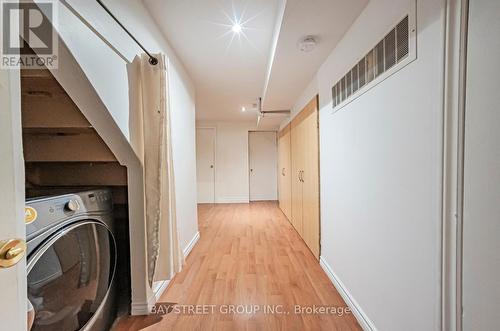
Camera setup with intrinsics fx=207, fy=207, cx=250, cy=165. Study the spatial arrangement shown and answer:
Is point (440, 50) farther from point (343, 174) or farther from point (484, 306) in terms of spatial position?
point (343, 174)

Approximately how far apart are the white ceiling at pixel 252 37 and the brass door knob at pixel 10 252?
1.54 m

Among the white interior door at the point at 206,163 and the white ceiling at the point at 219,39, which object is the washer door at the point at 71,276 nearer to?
the white ceiling at the point at 219,39

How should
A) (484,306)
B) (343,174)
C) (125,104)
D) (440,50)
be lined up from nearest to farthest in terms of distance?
(484,306)
(440,50)
(125,104)
(343,174)

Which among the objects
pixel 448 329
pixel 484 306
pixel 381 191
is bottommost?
pixel 448 329

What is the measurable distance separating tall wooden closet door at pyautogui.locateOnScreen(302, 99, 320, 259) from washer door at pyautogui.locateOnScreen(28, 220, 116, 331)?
1921 mm

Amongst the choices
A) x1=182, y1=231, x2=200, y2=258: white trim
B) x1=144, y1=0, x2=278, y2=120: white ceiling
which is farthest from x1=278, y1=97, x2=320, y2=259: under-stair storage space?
x1=182, y1=231, x2=200, y2=258: white trim

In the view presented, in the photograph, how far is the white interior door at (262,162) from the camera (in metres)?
5.82

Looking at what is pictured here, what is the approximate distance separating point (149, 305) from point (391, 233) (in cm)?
168

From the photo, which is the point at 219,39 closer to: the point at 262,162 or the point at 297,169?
the point at 297,169

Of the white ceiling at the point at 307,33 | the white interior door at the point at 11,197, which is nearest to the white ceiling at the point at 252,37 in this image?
the white ceiling at the point at 307,33

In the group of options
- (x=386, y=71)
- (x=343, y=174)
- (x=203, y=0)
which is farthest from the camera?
(x=343, y=174)

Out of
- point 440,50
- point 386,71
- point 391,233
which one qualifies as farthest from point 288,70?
point 391,233

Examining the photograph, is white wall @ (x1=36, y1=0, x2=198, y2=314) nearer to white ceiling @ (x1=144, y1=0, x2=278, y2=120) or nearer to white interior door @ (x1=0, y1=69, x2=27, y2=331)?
white ceiling @ (x1=144, y1=0, x2=278, y2=120)

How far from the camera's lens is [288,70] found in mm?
2137
